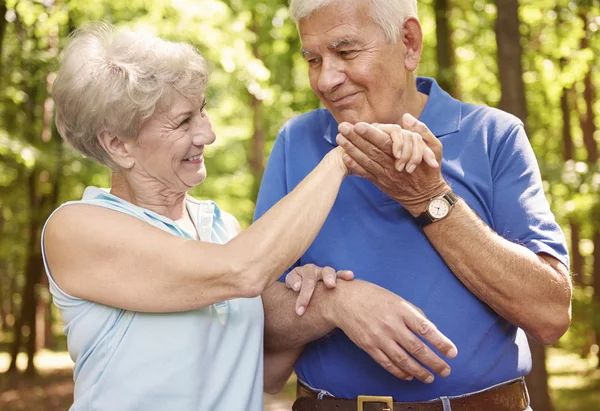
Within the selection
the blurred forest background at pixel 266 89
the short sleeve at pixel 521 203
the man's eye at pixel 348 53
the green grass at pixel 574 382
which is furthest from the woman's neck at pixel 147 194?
the green grass at pixel 574 382

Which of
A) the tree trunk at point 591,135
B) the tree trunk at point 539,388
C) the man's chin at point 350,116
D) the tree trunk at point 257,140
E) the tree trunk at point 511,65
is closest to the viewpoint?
the man's chin at point 350,116

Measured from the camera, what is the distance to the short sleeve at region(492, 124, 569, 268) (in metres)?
2.48

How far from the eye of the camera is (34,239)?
48.2 ft

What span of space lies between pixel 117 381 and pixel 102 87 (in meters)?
0.94

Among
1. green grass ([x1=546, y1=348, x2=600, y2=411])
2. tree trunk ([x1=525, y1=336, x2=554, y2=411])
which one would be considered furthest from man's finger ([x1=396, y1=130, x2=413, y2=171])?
green grass ([x1=546, y1=348, x2=600, y2=411])

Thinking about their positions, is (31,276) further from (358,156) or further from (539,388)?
(358,156)

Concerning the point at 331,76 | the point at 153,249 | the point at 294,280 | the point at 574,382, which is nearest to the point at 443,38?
the point at 331,76

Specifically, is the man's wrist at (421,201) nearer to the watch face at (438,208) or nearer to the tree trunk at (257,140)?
the watch face at (438,208)

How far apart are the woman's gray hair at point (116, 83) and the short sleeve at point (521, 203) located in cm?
108

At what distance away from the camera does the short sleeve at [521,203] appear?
2.48m

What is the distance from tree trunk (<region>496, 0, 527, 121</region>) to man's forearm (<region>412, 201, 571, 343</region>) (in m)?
5.41

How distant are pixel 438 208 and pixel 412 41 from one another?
71 cm

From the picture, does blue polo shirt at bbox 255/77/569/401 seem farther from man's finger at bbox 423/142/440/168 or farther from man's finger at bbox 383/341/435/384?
man's finger at bbox 423/142/440/168

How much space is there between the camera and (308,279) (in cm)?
261
